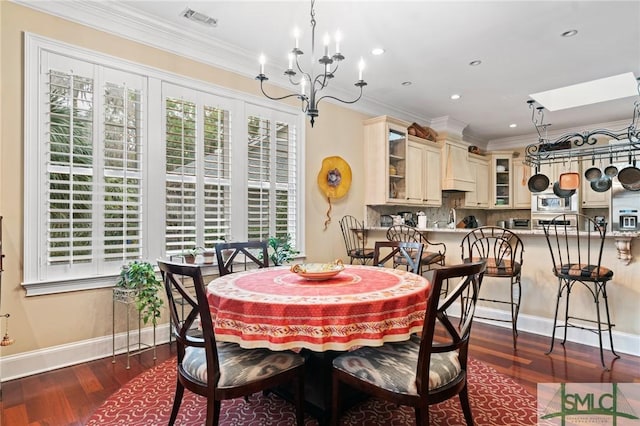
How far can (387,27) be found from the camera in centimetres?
312

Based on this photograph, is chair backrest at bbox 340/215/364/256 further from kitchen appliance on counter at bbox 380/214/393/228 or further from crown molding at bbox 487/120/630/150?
crown molding at bbox 487/120/630/150

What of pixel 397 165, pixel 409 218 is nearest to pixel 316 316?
pixel 397 165

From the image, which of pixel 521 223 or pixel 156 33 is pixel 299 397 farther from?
pixel 521 223

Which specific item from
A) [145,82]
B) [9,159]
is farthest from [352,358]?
[145,82]

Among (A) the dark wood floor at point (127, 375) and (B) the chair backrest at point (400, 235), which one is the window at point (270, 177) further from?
(A) the dark wood floor at point (127, 375)

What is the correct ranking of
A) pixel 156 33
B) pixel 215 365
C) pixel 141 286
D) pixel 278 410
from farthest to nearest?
pixel 156 33 → pixel 141 286 → pixel 278 410 → pixel 215 365

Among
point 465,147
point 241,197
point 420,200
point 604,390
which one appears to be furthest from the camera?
point 465,147

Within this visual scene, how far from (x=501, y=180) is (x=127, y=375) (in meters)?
7.14

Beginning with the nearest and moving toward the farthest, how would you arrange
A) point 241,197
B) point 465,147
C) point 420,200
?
point 241,197
point 420,200
point 465,147

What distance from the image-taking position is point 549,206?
6.38 m

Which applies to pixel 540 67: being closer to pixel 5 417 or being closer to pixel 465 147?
pixel 465 147

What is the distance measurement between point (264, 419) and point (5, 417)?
1465 mm

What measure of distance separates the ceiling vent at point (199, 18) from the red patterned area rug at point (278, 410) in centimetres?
285

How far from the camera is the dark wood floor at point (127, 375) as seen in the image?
6.85 ft
